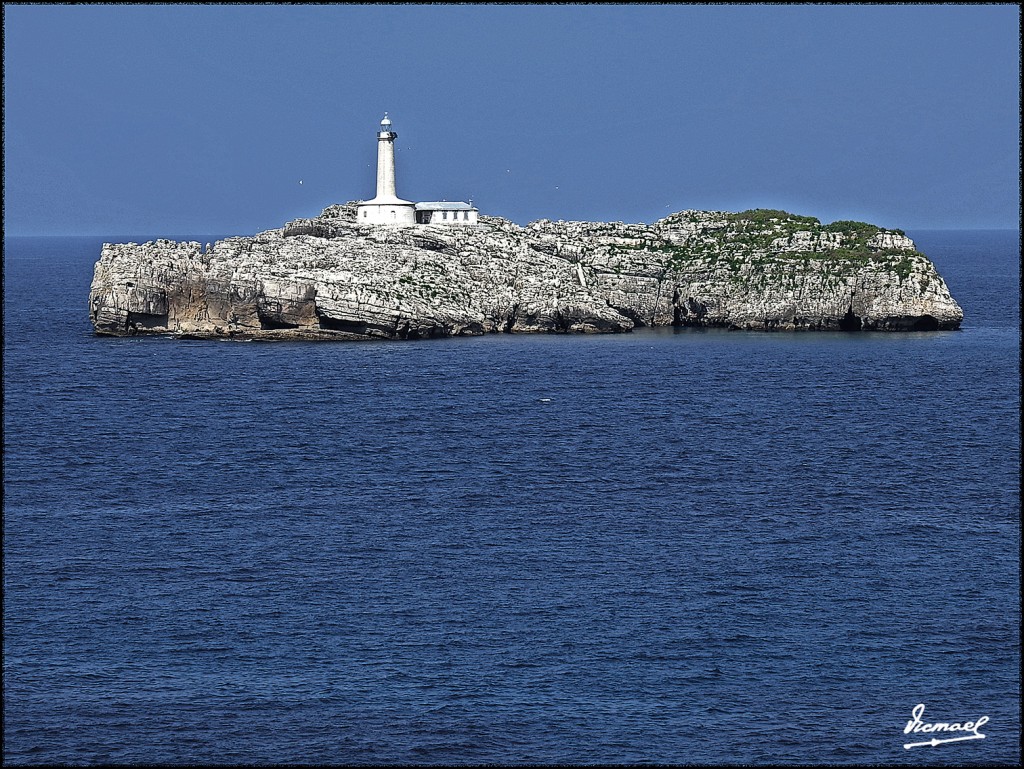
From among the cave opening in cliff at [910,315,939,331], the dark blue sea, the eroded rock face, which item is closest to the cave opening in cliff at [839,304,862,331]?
the eroded rock face

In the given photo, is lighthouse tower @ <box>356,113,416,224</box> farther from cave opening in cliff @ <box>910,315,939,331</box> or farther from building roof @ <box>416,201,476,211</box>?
cave opening in cliff @ <box>910,315,939,331</box>

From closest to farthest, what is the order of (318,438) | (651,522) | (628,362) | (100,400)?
(651,522), (318,438), (100,400), (628,362)

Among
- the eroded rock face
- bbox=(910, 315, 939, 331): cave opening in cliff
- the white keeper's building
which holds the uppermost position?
the white keeper's building

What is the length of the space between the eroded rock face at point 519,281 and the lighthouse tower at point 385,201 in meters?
2.61

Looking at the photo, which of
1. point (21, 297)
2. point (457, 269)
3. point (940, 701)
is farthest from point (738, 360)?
point (21, 297)

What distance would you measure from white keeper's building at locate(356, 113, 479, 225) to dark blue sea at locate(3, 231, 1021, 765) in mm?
47986

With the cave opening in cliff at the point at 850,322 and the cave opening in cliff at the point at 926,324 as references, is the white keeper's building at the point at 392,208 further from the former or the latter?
the cave opening in cliff at the point at 926,324

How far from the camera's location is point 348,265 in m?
130

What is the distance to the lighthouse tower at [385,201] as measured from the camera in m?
152

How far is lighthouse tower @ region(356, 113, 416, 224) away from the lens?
500ft

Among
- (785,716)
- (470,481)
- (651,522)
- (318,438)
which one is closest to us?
(785,716)

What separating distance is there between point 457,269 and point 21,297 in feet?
266

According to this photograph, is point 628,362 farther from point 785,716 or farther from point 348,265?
point 785,716

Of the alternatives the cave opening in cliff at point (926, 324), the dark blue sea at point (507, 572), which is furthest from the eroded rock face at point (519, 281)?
the dark blue sea at point (507, 572)
